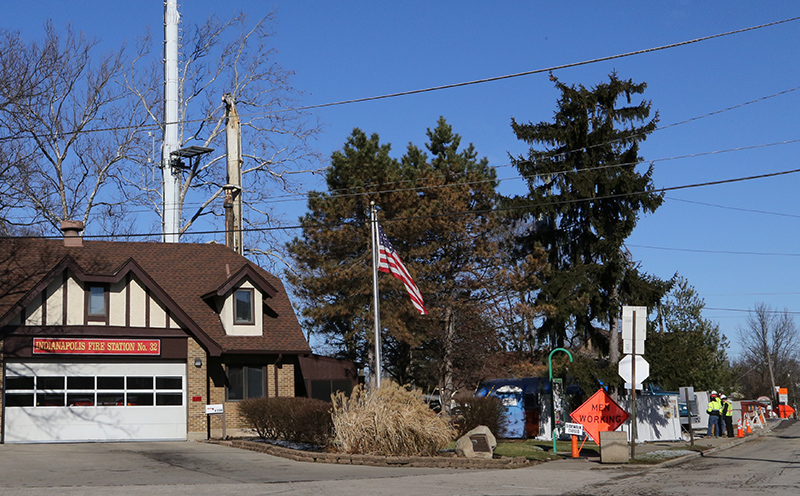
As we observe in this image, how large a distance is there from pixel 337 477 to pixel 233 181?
2506cm

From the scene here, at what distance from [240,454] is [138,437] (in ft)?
25.0

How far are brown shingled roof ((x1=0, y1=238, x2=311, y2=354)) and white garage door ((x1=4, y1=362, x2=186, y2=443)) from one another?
199 cm

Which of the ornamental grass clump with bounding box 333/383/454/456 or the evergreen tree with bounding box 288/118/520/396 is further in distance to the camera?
the evergreen tree with bounding box 288/118/520/396

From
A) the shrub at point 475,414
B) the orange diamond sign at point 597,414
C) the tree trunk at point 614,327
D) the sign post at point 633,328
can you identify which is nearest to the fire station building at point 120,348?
the shrub at point 475,414

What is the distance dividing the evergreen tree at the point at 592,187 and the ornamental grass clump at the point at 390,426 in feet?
35.7

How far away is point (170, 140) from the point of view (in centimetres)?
4097

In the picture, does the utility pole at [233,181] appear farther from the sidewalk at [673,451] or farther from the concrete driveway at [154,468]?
the sidewalk at [673,451]

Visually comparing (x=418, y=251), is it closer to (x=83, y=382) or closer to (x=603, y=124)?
(x=603, y=124)

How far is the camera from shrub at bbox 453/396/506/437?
22.6m

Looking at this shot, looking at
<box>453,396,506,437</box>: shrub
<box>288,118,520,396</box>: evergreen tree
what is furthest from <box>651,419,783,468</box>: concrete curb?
<box>288,118,520,396</box>: evergreen tree

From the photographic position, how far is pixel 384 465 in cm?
1800

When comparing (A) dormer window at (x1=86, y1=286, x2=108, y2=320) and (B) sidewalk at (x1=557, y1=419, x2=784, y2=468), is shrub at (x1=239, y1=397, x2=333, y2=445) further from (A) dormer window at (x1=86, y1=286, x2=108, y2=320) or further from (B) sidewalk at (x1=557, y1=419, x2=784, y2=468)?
(B) sidewalk at (x1=557, y1=419, x2=784, y2=468)

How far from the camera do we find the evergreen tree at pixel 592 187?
2789 centimetres

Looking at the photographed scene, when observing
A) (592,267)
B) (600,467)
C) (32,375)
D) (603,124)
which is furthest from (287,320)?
(600,467)
